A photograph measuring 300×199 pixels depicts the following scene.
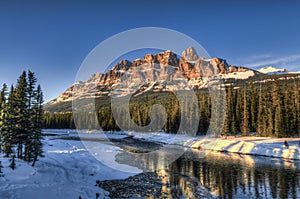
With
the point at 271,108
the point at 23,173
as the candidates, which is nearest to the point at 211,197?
the point at 23,173

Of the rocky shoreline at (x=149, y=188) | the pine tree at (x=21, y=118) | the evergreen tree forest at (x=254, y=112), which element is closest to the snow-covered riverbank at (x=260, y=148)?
the evergreen tree forest at (x=254, y=112)

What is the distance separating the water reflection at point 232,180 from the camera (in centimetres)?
1889

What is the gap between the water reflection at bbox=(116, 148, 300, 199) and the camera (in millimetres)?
18891

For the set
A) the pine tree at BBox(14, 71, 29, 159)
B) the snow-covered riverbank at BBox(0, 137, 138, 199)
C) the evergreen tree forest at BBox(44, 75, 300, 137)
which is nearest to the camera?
the snow-covered riverbank at BBox(0, 137, 138, 199)

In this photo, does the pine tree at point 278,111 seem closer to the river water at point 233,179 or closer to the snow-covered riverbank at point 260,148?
the snow-covered riverbank at point 260,148

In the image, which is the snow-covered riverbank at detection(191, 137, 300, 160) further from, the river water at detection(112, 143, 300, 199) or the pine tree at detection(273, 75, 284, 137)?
the river water at detection(112, 143, 300, 199)

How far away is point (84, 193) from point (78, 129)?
13169cm

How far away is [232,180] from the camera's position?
2300 centimetres

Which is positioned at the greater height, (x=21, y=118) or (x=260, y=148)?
(x=21, y=118)

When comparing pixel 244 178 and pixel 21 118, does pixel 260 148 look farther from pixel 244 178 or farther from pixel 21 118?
pixel 21 118

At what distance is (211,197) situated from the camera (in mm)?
18016

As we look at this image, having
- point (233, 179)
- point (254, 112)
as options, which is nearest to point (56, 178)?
point (233, 179)

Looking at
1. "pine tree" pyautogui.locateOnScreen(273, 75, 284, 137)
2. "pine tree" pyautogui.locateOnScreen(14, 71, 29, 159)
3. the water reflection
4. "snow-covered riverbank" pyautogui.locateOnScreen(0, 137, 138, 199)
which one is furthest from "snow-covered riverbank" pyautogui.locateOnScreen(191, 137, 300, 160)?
"pine tree" pyautogui.locateOnScreen(14, 71, 29, 159)

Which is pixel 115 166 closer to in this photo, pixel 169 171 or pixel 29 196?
pixel 169 171
